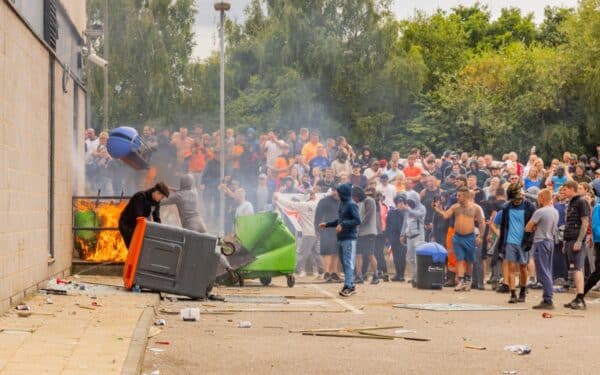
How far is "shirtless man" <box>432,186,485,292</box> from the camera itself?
892 inches

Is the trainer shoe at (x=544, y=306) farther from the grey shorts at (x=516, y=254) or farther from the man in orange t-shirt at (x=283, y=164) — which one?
Answer: the man in orange t-shirt at (x=283, y=164)

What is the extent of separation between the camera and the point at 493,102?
6231cm

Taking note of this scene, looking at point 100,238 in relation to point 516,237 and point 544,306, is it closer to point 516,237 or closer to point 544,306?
point 516,237

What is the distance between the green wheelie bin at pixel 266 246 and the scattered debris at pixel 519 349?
10.2m

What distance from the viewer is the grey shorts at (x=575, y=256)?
61.5 feet

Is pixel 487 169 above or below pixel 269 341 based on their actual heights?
above

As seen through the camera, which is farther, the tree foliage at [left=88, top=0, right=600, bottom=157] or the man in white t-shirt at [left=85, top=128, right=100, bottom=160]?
the tree foliage at [left=88, top=0, right=600, bottom=157]

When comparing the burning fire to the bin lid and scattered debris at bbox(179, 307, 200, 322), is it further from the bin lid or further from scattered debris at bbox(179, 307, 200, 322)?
scattered debris at bbox(179, 307, 200, 322)

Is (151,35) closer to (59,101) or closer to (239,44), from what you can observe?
(239,44)

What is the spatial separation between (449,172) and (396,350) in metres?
16.9

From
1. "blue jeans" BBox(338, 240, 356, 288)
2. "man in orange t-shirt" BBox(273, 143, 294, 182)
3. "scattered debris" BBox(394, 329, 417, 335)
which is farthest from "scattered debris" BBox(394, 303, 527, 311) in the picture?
"man in orange t-shirt" BBox(273, 143, 294, 182)

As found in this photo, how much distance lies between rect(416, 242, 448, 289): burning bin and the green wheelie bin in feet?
7.38

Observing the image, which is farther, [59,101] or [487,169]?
[487,169]

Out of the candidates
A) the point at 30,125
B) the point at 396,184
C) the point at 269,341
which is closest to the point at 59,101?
the point at 30,125
